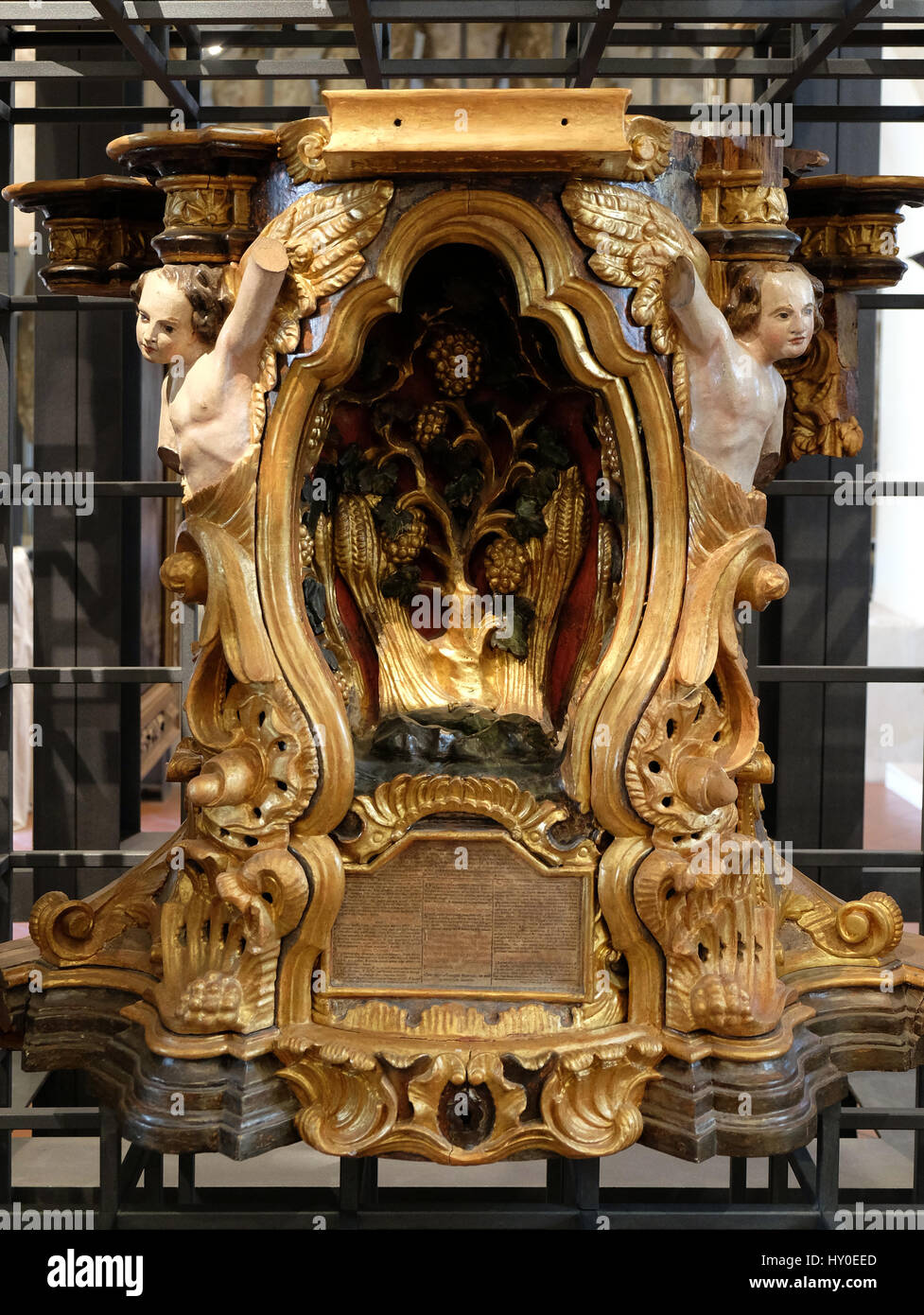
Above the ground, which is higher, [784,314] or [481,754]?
[784,314]

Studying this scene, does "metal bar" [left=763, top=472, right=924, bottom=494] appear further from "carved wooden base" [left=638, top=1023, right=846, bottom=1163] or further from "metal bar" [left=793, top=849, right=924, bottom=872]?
"carved wooden base" [left=638, top=1023, right=846, bottom=1163]

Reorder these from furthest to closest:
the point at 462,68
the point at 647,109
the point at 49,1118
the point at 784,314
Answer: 1. the point at 647,109
2. the point at 462,68
3. the point at 49,1118
4. the point at 784,314

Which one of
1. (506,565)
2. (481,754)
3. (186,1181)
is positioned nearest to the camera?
(481,754)

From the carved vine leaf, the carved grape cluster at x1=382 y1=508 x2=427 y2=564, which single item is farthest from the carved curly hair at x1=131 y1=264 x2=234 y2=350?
the carved vine leaf

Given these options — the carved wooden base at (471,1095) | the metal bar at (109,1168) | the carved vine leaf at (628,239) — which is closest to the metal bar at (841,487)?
the carved vine leaf at (628,239)

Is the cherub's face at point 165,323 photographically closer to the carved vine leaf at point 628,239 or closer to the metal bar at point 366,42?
the metal bar at point 366,42

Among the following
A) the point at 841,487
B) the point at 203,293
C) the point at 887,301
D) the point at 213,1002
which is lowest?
the point at 213,1002

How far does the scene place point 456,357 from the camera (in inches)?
139

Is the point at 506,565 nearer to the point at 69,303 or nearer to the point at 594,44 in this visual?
the point at 594,44

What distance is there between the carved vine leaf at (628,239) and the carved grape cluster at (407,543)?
788 millimetres

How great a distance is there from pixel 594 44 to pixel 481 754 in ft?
5.50

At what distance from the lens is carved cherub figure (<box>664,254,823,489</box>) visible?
10.5 feet

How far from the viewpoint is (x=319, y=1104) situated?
3.22 m

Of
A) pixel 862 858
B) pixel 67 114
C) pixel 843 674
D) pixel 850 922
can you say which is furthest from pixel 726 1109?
pixel 67 114
